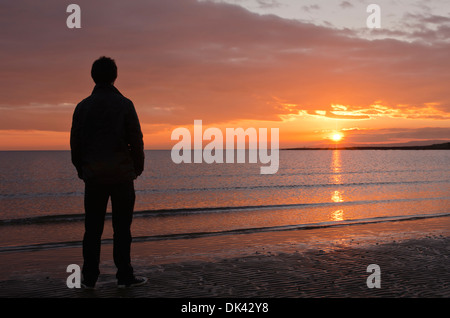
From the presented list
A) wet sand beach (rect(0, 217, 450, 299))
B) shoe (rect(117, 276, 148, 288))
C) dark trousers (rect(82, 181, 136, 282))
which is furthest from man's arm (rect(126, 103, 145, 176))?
wet sand beach (rect(0, 217, 450, 299))

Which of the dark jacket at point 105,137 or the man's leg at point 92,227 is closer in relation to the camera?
the dark jacket at point 105,137

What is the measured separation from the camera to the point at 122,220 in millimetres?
5047

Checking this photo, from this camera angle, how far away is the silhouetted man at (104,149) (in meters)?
4.83

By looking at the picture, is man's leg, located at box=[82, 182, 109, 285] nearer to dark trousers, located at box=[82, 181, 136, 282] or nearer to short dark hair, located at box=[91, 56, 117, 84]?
dark trousers, located at box=[82, 181, 136, 282]

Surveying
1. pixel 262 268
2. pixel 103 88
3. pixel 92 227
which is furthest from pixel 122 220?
pixel 262 268

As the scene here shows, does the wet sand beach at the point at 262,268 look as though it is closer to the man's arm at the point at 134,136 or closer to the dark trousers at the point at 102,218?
the dark trousers at the point at 102,218

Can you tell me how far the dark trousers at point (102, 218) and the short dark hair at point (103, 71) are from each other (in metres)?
1.22

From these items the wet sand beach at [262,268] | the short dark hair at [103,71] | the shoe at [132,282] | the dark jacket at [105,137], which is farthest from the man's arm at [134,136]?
the wet sand beach at [262,268]

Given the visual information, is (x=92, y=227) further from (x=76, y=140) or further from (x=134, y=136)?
(x=134, y=136)
